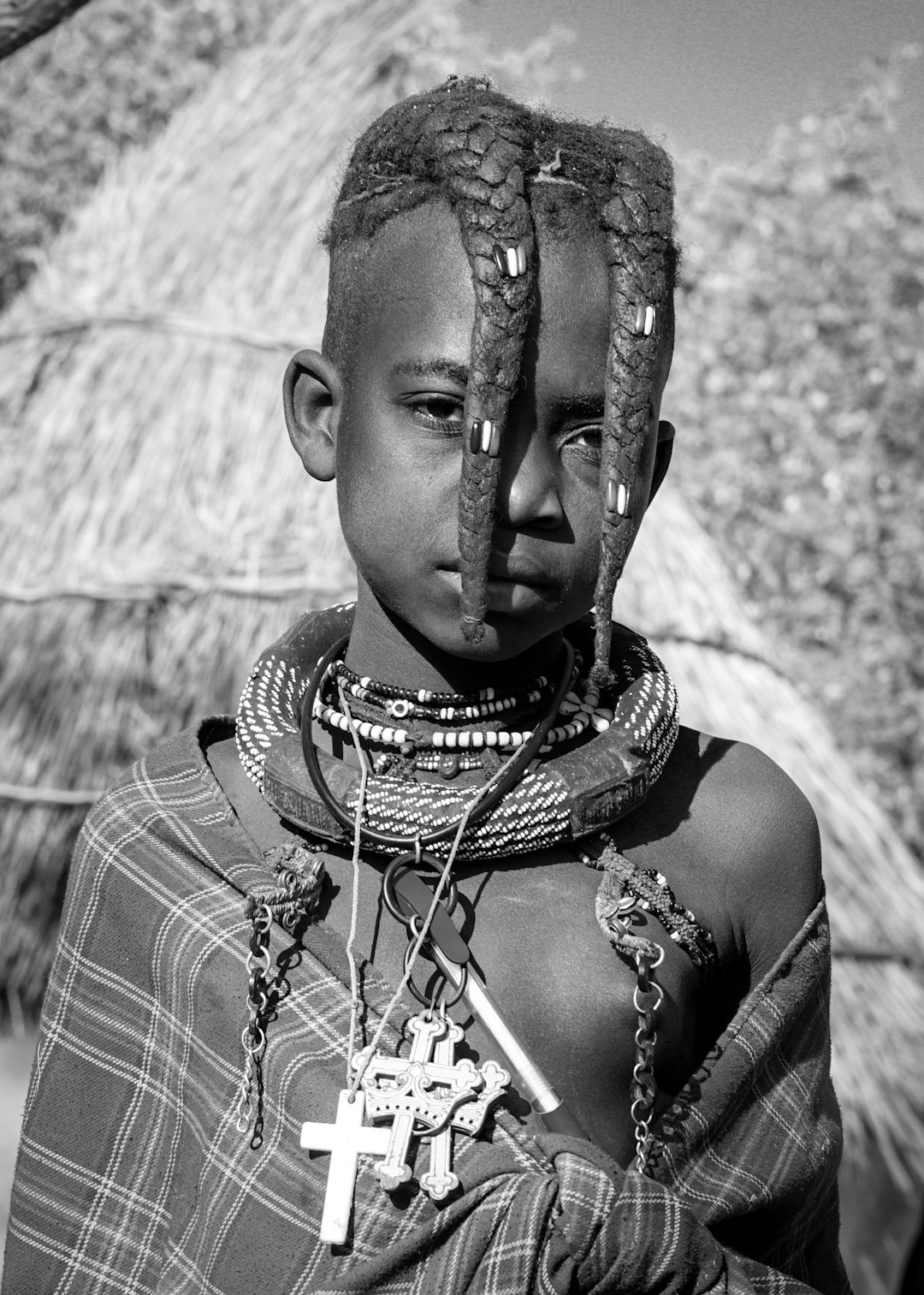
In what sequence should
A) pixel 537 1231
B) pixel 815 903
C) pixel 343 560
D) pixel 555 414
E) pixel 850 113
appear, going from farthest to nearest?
pixel 850 113 < pixel 343 560 < pixel 815 903 < pixel 555 414 < pixel 537 1231

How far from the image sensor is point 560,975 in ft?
5.04

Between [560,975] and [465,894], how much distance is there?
0.14 m

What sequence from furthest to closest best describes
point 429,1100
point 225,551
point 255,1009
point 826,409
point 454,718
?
point 826,409 < point 225,551 < point 454,718 < point 255,1009 < point 429,1100

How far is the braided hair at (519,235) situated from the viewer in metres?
1.40

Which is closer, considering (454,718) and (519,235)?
(519,235)

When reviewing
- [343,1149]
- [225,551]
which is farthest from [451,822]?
[225,551]

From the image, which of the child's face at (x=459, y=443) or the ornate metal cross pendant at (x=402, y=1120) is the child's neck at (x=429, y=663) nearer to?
the child's face at (x=459, y=443)

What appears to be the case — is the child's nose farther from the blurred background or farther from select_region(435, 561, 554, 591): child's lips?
the blurred background

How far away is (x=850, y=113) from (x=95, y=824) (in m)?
6.07

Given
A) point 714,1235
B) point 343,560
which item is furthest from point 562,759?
point 343,560

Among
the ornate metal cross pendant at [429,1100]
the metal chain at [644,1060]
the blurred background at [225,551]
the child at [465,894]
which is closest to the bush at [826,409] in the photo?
the blurred background at [225,551]

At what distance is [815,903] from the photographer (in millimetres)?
1719

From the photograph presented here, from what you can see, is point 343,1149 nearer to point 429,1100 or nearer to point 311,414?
point 429,1100

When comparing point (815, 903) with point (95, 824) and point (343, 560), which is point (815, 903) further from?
point (343, 560)
